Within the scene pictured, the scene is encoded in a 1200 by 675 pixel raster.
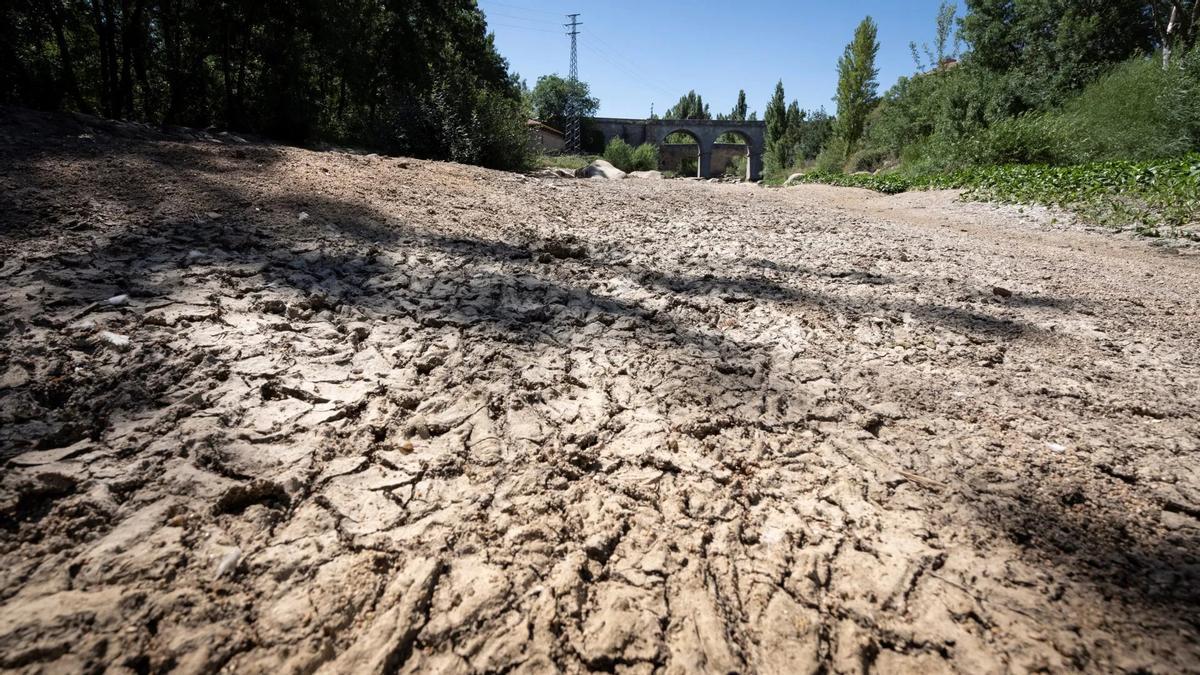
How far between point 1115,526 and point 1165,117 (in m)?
11.6

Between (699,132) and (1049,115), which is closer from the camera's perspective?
(1049,115)

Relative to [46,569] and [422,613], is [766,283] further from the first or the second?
[46,569]

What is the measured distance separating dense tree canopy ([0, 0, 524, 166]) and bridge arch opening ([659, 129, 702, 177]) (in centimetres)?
3736

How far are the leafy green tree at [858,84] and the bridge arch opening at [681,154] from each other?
71.3ft

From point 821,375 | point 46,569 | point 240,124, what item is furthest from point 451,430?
point 240,124

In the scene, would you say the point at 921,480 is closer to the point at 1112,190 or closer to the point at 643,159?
the point at 1112,190

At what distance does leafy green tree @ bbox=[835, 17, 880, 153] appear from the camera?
20.8m

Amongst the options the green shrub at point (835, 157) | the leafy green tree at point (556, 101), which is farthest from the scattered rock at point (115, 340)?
the leafy green tree at point (556, 101)

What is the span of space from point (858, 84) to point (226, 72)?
21.9 m

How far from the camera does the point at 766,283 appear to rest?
7.72ft

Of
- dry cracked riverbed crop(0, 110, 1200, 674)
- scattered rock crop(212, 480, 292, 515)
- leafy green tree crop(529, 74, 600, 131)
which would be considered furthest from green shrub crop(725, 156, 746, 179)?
scattered rock crop(212, 480, 292, 515)

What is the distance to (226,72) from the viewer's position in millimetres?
6730

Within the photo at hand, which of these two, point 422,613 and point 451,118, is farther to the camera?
point 451,118

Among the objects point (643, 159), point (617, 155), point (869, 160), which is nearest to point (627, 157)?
point (617, 155)
